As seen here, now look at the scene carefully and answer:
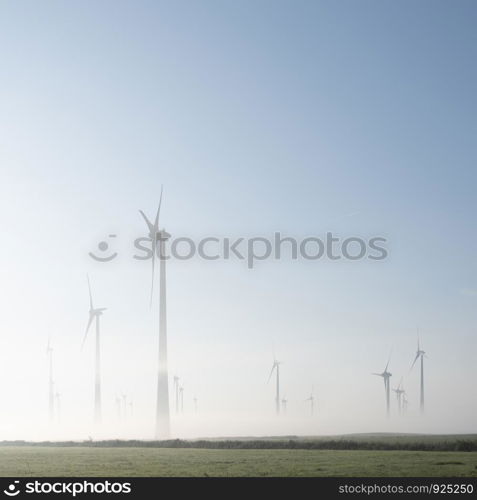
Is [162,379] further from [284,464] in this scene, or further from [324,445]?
[284,464]

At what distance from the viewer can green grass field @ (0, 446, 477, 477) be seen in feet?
172

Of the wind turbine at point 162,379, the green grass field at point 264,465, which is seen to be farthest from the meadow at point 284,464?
the wind turbine at point 162,379

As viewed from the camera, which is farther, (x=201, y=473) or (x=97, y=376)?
(x=97, y=376)

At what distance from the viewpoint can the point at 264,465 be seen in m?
57.8

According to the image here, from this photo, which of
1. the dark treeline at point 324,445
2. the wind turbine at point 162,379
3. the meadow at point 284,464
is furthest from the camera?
the wind turbine at point 162,379

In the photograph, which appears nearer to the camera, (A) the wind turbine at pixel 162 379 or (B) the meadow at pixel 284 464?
(B) the meadow at pixel 284 464

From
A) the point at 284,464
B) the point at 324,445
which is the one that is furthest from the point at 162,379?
the point at 284,464

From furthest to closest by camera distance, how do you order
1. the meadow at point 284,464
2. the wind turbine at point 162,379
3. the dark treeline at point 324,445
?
the wind turbine at point 162,379 < the dark treeline at point 324,445 < the meadow at point 284,464

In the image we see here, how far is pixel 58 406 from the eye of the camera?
15500cm

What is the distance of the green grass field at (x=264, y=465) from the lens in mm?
52375

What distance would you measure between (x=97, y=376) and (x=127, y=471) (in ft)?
252

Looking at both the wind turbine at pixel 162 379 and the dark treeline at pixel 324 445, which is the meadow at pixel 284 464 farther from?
the wind turbine at pixel 162 379
